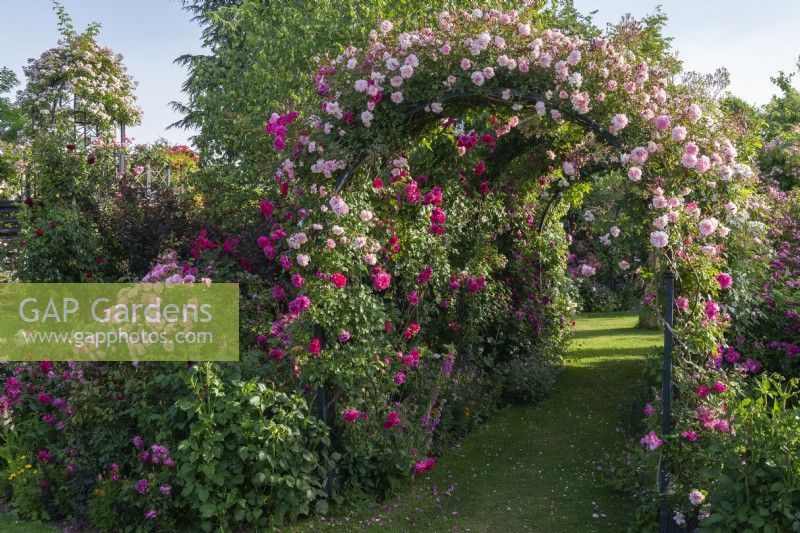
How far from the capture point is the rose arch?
4.23 metres

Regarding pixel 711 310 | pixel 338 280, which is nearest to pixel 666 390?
pixel 711 310

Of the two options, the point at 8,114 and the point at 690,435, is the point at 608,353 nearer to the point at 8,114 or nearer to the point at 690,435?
the point at 690,435

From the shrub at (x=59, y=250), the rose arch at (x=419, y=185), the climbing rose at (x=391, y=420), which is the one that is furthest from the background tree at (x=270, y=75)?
the climbing rose at (x=391, y=420)

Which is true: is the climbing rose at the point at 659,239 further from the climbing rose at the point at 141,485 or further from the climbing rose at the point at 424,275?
the climbing rose at the point at 141,485

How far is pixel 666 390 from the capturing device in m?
4.04

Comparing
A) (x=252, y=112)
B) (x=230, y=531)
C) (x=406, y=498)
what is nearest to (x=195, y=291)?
(x=230, y=531)

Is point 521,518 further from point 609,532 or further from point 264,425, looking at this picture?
point 264,425

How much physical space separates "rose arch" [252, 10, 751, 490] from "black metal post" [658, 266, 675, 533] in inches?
4.3

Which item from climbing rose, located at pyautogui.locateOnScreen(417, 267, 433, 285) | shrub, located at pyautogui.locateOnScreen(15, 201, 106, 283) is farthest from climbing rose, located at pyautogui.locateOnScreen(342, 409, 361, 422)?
shrub, located at pyautogui.locateOnScreen(15, 201, 106, 283)

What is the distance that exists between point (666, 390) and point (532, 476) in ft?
5.20

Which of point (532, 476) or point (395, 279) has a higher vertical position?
point (395, 279)

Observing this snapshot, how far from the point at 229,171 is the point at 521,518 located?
559 cm

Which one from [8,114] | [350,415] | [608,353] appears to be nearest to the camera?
[350,415]

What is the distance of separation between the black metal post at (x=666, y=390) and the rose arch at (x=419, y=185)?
0.36 ft
